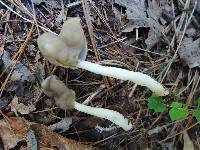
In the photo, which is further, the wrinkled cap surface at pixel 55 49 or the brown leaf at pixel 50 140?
the brown leaf at pixel 50 140

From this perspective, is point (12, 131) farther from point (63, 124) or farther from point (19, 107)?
point (63, 124)

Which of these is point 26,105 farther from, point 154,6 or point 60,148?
point 154,6

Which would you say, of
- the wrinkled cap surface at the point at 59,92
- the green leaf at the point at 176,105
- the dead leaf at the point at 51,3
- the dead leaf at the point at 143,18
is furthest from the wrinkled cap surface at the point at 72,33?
the green leaf at the point at 176,105

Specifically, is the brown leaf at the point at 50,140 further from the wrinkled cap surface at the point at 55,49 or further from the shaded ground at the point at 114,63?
the wrinkled cap surface at the point at 55,49

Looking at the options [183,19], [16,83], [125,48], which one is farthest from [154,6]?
[16,83]

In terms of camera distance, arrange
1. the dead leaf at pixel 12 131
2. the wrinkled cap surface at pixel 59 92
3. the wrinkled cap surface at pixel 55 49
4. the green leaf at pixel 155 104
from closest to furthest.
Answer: the wrinkled cap surface at pixel 55 49 < the wrinkled cap surface at pixel 59 92 < the dead leaf at pixel 12 131 < the green leaf at pixel 155 104

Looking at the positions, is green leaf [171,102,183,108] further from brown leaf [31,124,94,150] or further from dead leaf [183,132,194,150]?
brown leaf [31,124,94,150]

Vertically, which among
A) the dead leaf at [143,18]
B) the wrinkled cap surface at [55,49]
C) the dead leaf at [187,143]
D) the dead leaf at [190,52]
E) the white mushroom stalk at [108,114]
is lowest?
the dead leaf at [187,143]
